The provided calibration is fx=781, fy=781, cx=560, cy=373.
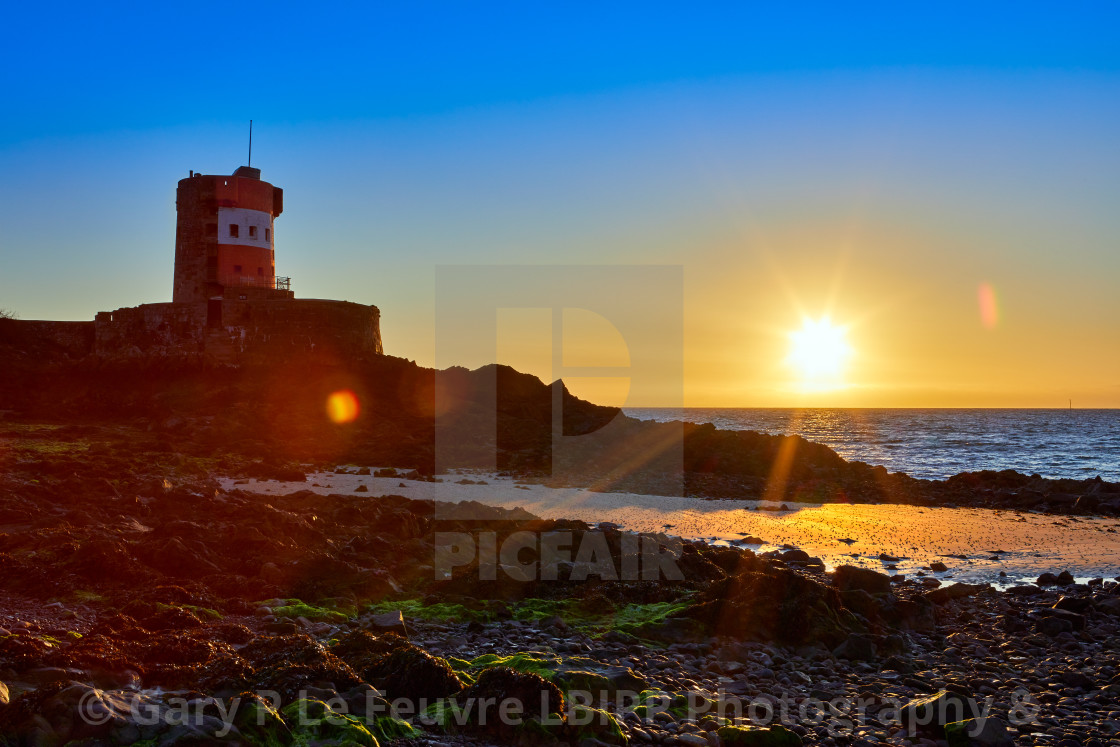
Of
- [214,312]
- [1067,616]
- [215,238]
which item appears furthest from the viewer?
[215,238]

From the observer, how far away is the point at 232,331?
3744 centimetres

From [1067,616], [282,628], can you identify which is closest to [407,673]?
[282,628]

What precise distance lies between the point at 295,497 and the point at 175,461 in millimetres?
6686

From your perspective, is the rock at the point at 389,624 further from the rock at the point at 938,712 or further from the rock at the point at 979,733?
the rock at the point at 979,733

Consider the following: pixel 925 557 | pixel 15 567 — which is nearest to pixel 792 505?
pixel 925 557

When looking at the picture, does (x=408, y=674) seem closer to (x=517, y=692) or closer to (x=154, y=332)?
(x=517, y=692)

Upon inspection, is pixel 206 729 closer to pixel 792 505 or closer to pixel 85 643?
pixel 85 643

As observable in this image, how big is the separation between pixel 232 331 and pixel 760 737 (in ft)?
117

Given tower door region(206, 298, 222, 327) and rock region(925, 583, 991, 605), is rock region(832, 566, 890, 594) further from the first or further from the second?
tower door region(206, 298, 222, 327)

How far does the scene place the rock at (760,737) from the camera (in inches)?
264

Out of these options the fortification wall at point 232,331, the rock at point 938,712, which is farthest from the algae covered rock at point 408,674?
the fortification wall at point 232,331

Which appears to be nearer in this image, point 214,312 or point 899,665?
point 899,665

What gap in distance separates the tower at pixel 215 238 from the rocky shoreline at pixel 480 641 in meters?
26.8

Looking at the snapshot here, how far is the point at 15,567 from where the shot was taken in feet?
32.3
